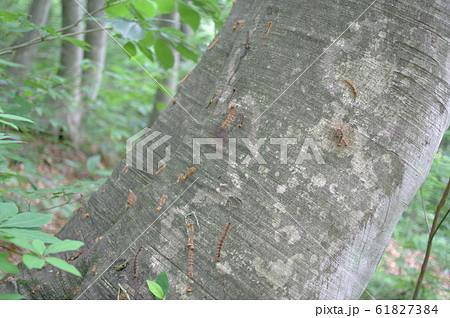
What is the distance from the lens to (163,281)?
110 centimetres

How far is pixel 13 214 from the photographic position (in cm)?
99

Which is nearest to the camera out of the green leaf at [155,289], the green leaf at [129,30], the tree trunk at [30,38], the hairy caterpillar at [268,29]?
the green leaf at [155,289]

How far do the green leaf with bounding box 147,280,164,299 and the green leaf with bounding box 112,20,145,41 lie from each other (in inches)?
51.8

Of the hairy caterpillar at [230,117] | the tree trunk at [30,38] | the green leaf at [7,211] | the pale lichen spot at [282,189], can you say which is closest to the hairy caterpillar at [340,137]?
the pale lichen spot at [282,189]

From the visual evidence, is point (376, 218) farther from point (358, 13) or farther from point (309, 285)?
point (358, 13)

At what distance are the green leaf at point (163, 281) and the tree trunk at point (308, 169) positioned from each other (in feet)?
0.09

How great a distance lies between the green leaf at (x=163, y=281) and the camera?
110cm

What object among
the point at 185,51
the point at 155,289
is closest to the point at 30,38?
the point at 185,51

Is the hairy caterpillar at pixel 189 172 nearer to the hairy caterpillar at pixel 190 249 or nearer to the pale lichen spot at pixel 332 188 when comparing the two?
the hairy caterpillar at pixel 190 249

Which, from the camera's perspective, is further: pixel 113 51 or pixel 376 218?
pixel 113 51

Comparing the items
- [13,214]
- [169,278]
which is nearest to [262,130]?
[169,278]
